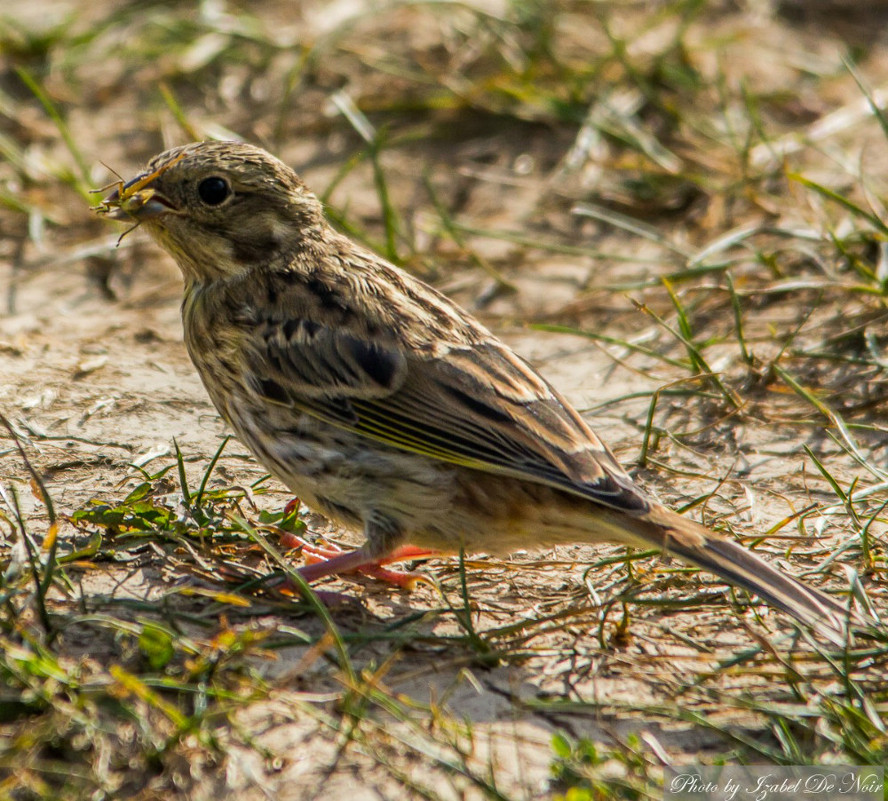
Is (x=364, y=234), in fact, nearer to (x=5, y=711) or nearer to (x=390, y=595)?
(x=390, y=595)

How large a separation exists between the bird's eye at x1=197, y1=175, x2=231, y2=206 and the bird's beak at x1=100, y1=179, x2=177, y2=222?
0.42 ft

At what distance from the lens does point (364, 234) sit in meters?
7.25

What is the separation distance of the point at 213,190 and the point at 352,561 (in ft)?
5.22

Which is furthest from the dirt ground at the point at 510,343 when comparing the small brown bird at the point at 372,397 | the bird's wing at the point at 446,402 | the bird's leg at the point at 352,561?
the bird's wing at the point at 446,402

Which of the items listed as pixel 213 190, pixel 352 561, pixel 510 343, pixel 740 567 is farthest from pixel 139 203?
pixel 740 567

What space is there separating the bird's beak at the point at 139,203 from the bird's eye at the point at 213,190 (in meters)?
0.13

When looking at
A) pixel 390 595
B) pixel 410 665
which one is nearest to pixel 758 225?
pixel 390 595

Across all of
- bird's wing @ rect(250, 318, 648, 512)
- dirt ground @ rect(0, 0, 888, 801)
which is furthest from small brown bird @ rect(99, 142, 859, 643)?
dirt ground @ rect(0, 0, 888, 801)

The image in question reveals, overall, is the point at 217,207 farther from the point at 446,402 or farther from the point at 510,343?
the point at 510,343

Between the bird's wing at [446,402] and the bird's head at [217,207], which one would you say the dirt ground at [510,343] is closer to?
the bird's wing at [446,402]

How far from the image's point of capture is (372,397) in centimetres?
468

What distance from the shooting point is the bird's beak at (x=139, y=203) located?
4.98 m

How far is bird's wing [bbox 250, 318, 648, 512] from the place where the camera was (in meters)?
4.38

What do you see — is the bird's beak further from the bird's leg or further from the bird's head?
the bird's leg
